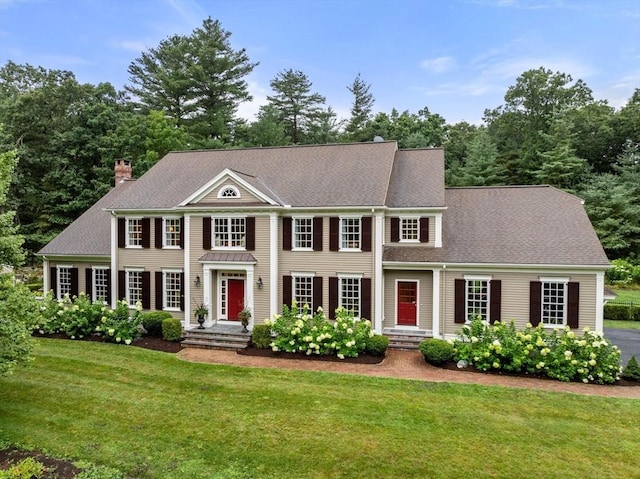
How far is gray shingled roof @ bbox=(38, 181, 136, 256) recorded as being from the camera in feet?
65.8

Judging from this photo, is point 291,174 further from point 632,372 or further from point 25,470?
point 632,372

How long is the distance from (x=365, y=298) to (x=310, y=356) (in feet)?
11.1

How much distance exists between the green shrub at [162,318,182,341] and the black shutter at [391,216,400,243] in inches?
387

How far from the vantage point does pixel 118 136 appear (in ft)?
109

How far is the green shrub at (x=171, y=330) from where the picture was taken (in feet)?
53.9

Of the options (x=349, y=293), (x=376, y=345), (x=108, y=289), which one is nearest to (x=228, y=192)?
(x=349, y=293)

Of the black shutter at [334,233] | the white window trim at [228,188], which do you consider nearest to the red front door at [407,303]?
the black shutter at [334,233]

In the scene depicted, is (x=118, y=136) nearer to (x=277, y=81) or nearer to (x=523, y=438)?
(x=277, y=81)

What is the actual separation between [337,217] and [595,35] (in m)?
14.6

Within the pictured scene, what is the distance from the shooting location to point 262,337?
50.9 ft

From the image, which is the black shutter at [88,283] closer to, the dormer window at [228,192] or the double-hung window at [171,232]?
the double-hung window at [171,232]

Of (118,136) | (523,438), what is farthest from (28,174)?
(523,438)

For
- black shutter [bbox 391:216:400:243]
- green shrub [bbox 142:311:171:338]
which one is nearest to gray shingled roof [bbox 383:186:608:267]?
black shutter [bbox 391:216:400:243]

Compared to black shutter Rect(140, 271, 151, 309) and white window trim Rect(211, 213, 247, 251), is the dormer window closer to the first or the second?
white window trim Rect(211, 213, 247, 251)
